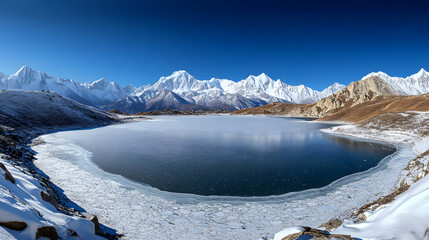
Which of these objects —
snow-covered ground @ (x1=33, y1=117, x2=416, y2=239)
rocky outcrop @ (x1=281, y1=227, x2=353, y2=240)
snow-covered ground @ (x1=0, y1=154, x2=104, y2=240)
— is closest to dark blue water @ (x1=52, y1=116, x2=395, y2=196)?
snow-covered ground @ (x1=33, y1=117, x2=416, y2=239)

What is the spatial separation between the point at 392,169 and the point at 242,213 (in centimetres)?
1638

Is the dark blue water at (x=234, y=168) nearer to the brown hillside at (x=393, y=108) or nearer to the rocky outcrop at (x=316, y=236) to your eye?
the rocky outcrop at (x=316, y=236)

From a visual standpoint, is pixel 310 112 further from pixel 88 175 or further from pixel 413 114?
pixel 88 175

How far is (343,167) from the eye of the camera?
63.9 ft

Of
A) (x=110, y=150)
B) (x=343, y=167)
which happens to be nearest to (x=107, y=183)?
(x=110, y=150)

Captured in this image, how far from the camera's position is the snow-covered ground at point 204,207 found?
9.59 metres

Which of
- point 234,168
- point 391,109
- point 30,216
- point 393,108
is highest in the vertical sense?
point 393,108

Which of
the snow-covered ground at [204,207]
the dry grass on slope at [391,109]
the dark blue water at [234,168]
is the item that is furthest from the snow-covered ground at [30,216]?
the dry grass on slope at [391,109]

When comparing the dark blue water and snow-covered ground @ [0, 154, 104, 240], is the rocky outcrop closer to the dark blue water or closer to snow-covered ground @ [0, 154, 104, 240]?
snow-covered ground @ [0, 154, 104, 240]

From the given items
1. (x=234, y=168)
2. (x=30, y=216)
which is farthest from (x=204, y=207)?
(x=30, y=216)

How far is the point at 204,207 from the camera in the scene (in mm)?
11734

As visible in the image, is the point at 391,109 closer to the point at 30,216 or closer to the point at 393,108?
the point at 393,108

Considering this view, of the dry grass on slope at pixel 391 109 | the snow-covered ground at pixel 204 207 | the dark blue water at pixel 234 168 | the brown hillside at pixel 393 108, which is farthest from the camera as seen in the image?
the brown hillside at pixel 393 108

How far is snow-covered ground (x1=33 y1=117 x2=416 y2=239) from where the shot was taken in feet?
31.5
